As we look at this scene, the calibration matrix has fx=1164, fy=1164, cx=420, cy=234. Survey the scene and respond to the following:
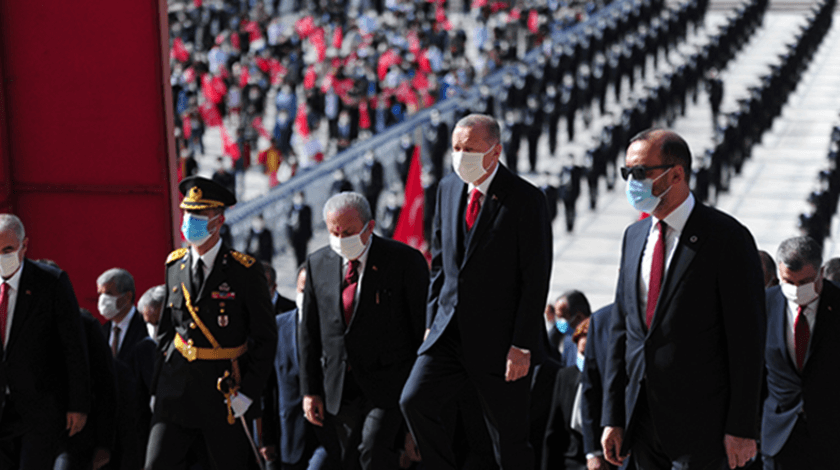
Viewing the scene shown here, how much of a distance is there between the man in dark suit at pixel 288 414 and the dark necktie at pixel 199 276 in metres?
0.58

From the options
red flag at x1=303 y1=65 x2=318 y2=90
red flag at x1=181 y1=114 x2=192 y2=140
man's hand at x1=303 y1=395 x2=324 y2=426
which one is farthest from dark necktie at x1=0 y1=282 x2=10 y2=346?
red flag at x1=303 y1=65 x2=318 y2=90

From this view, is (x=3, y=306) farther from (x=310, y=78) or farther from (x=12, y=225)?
(x=310, y=78)

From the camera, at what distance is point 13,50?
7.18 meters

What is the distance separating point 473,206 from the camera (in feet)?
15.2

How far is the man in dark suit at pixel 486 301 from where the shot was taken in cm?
454

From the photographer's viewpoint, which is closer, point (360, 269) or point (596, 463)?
point (596, 463)

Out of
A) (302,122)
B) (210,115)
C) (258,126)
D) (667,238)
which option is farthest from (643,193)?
(210,115)

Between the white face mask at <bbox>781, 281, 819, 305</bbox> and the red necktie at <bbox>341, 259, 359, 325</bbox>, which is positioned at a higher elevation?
the white face mask at <bbox>781, 281, 819, 305</bbox>

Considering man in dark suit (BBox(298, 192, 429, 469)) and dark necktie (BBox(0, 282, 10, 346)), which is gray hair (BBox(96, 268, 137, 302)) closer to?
dark necktie (BBox(0, 282, 10, 346))

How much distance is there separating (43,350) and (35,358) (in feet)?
0.16

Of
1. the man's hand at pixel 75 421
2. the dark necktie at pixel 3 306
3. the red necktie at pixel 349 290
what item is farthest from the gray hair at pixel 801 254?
the dark necktie at pixel 3 306

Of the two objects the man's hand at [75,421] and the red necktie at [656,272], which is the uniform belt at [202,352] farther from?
the red necktie at [656,272]

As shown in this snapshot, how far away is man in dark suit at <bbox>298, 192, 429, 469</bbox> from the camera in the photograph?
4898mm

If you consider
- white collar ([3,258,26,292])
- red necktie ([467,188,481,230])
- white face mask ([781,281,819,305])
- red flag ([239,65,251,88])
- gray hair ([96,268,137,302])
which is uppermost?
red necktie ([467,188,481,230])
